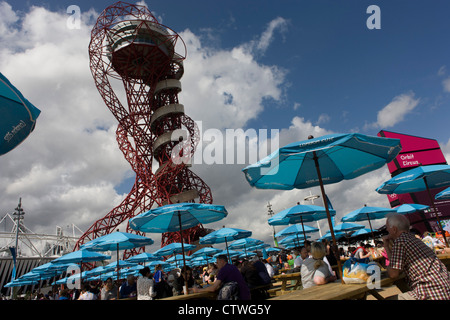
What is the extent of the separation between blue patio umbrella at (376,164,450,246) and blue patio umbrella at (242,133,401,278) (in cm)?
231

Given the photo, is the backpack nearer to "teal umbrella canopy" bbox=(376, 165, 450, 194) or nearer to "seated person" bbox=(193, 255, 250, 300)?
"seated person" bbox=(193, 255, 250, 300)

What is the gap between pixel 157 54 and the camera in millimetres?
29125

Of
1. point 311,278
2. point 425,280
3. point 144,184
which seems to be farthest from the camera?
point 144,184

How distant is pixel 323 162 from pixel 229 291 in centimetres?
314

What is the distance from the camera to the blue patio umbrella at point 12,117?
249 centimetres

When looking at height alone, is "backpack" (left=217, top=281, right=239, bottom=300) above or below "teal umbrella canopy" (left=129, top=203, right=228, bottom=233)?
below

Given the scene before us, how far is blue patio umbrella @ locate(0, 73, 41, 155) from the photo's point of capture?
2486 millimetres

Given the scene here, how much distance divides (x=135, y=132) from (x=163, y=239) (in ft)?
37.9

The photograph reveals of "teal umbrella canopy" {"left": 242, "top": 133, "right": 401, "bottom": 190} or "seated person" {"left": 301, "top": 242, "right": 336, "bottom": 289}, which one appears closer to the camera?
"seated person" {"left": 301, "top": 242, "right": 336, "bottom": 289}

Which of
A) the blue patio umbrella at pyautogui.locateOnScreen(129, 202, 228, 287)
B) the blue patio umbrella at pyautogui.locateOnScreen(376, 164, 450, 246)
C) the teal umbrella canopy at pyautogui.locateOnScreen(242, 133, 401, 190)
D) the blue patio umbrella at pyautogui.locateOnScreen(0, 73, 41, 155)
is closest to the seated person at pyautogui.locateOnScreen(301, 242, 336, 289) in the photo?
the teal umbrella canopy at pyautogui.locateOnScreen(242, 133, 401, 190)
